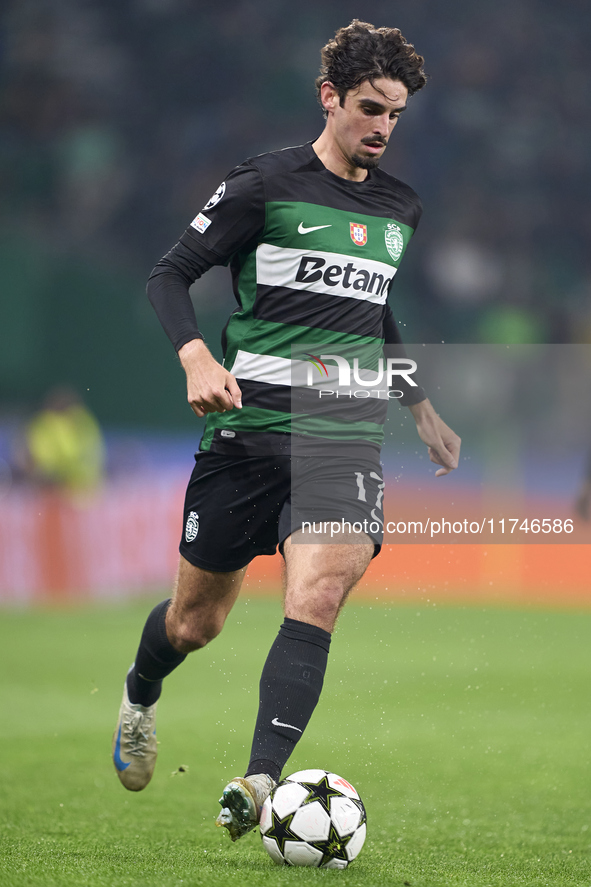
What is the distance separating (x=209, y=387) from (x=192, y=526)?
2.19 ft

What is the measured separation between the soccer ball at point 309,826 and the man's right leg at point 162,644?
849 millimetres

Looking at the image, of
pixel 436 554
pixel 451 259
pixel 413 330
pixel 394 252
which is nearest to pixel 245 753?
pixel 394 252

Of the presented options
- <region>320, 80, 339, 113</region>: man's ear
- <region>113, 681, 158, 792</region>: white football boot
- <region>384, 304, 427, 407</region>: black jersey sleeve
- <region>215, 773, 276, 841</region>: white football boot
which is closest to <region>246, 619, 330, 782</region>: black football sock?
<region>215, 773, 276, 841</region>: white football boot

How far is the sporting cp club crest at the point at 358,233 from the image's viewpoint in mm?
3248

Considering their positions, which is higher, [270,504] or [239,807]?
[270,504]

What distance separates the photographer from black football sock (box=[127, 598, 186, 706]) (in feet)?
12.0

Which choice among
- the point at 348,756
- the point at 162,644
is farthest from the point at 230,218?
the point at 348,756

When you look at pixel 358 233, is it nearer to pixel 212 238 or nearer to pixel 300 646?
pixel 212 238

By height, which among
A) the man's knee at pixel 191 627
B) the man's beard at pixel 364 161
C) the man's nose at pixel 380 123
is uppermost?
the man's nose at pixel 380 123

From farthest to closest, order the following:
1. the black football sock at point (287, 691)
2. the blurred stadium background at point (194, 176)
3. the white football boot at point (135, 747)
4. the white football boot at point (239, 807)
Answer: the blurred stadium background at point (194, 176), the white football boot at point (135, 747), the black football sock at point (287, 691), the white football boot at point (239, 807)

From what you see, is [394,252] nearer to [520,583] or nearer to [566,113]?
[520,583]

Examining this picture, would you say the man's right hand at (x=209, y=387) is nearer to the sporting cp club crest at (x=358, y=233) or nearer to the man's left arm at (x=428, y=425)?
the sporting cp club crest at (x=358, y=233)

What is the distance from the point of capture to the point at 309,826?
8.60 ft

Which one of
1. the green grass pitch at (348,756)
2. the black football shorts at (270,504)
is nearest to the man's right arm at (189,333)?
the black football shorts at (270,504)
